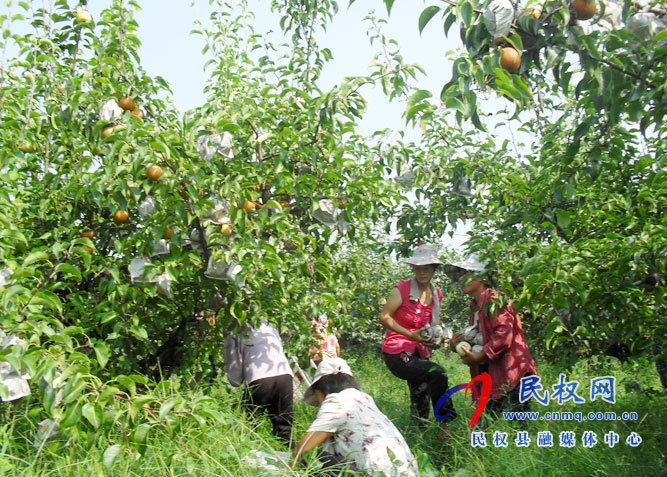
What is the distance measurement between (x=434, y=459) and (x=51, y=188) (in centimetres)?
213

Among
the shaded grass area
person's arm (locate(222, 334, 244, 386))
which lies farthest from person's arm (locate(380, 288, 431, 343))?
person's arm (locate(222, 334, 244, 386))

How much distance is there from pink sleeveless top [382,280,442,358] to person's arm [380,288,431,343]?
27 millimetres

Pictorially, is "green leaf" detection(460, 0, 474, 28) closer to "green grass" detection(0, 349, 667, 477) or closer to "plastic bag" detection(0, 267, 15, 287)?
"green grass" detection(0, 349, 667, 477)

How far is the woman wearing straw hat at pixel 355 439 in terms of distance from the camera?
6.55ft

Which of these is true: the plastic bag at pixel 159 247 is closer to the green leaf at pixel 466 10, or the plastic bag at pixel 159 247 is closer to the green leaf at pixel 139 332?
the green leaf at pixel 139 332

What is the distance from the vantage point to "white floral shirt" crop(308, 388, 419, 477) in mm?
1993

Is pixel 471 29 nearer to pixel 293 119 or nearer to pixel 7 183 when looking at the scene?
pixel 293 119

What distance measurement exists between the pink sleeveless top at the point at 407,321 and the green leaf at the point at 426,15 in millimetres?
1931

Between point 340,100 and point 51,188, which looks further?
point 51,188

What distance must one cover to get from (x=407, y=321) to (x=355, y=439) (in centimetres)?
118

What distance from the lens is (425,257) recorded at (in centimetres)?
316

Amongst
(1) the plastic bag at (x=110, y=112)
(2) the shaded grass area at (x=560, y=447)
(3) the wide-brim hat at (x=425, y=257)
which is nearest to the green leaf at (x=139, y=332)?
(1) the plastic bag at (x=110, y=112)

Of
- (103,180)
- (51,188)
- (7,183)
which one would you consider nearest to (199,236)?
(103,180)

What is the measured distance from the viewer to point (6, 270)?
1978 mm
